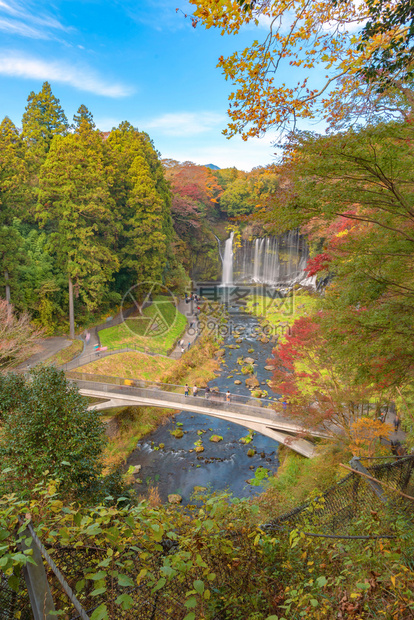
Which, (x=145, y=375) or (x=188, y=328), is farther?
(x=188, y=328)

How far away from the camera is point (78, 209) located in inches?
781

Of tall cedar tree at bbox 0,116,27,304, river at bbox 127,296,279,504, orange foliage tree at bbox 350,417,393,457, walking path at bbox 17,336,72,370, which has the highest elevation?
tall cedar tree at bbox 0,116,27,304

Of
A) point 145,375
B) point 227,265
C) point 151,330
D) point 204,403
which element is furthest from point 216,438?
point 227,265

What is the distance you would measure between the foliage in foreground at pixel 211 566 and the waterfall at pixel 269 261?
1411 inches

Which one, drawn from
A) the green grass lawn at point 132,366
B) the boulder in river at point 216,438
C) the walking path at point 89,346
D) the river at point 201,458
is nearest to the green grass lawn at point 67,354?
the walking path at point 89,346

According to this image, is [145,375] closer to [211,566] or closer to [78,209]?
[78,209]

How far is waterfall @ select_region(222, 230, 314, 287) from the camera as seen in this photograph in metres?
38.6

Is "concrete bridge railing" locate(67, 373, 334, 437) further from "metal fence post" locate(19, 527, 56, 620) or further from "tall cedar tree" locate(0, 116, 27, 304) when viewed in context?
"metal fence post" locate(19, 527, 56, 620)

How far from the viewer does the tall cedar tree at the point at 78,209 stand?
19.0m

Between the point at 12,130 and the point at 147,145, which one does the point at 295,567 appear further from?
the point at 147,145

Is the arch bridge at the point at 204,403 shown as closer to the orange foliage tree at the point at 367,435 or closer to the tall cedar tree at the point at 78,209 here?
the orange foliage tree at the point at 367,435

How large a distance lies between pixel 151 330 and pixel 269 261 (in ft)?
67.2

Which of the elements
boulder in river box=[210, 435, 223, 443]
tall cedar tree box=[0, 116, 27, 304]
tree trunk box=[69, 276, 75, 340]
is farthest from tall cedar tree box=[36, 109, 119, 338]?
boulder in river box=[210, 435, 223, 443]

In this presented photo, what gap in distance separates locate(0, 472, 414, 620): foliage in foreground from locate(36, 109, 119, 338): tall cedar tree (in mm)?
19141
